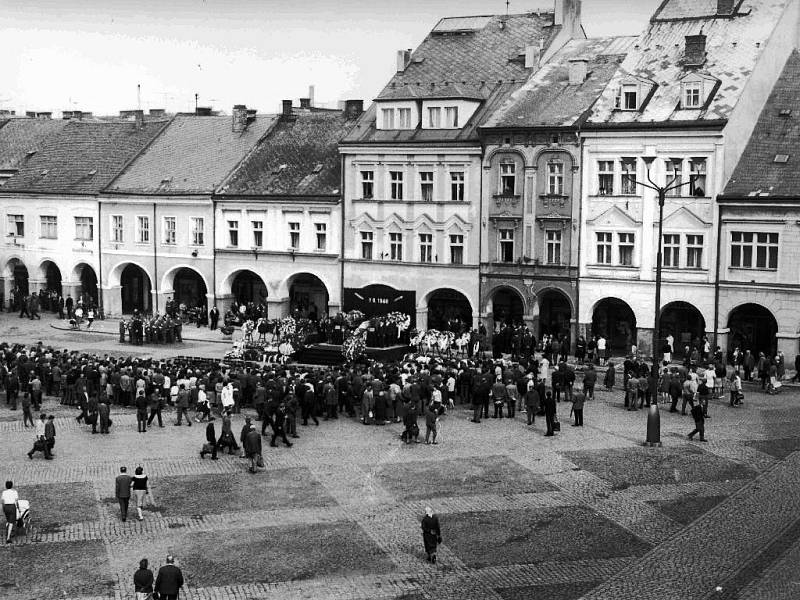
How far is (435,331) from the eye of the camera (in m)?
55.7

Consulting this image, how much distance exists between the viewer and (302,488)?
104ft

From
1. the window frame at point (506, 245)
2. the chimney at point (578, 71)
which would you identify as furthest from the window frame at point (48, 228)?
the chimney at point (578, 71)

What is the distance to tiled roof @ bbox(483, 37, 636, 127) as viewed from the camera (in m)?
58.1

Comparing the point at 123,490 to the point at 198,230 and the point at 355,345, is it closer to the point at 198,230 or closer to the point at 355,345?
the point at 355,345

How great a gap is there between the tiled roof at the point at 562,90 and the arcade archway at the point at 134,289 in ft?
82.9

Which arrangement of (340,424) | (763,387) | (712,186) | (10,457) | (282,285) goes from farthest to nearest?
(282,285) → (712,186) → (763,387) → (340,424) → (10,457)

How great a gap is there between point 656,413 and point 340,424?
34.4 feet

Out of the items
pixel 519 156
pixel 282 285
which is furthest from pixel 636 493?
pixel 282 285

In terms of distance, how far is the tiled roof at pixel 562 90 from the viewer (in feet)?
191

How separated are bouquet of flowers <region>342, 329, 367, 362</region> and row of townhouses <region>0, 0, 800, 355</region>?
6.02 meters

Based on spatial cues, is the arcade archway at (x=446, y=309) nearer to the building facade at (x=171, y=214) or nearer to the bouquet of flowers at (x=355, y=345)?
the bouquet of flowers at (x=355, y=345)

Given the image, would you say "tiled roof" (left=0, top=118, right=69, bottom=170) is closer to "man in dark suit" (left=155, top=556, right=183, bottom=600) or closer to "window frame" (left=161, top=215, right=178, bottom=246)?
"window frame" (left=161, top=215, right=178, bottom=246)

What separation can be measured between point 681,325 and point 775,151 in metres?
8.87

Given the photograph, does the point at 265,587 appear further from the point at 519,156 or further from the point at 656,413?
the point at 519,156
